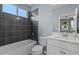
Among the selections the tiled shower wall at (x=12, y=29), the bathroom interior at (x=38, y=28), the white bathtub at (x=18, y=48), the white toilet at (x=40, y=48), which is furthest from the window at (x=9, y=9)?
the white toilet at (x=40, y=48)

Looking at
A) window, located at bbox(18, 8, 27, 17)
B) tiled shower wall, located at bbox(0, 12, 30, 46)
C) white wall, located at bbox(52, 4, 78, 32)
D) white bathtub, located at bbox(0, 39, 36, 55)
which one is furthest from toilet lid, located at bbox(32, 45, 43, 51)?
window, located at bbox(18, 8, 27, 17)

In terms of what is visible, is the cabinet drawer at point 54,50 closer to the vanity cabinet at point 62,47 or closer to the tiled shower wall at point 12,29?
the vanity cabinet at point 62,47

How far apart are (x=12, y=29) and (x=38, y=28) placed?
0.95 m

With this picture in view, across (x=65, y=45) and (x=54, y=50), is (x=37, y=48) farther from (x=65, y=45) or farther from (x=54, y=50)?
(x=65, y=45)

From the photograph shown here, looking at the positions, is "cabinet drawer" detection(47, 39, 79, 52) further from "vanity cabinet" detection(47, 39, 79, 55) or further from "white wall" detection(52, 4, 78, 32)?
"white wall" detection(52, 4, 78, 32)

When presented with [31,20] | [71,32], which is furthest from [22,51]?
[71,32]

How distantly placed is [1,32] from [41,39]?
1.32 metres

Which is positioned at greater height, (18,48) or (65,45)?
(65,45)

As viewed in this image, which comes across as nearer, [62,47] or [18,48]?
[62,47]

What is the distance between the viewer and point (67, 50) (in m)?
1.58

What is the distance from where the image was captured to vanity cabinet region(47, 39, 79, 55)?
4.80 ft

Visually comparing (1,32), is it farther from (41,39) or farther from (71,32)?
(71,32)

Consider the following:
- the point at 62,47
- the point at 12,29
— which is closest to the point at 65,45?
the point at 62,47

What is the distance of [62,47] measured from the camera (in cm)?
166
